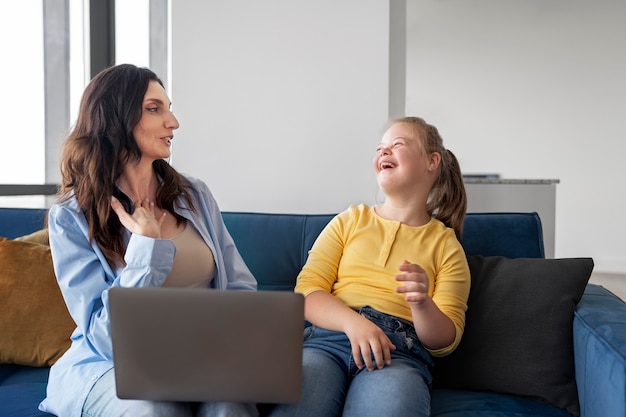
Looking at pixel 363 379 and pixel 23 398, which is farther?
pixel 23 398

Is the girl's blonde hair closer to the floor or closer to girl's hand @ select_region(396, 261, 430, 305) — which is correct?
girl's hand @ select_region(396, 261, 430, 305)

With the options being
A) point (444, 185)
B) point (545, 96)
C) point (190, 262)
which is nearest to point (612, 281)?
point (545, 96)

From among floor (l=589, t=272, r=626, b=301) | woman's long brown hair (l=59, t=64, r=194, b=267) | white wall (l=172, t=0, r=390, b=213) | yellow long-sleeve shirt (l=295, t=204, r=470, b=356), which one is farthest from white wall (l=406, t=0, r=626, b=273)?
woman's long brown hair (l=59, t=64, r=194, b=267)

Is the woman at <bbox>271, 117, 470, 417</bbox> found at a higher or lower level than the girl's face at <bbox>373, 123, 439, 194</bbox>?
lower

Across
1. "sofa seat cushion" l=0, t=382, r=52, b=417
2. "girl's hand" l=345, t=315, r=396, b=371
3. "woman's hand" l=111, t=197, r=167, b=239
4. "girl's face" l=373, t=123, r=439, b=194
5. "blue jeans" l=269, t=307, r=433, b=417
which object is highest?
"girl's face" l=373, t=123, r=439, b=194

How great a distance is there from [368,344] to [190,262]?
1.56 feet

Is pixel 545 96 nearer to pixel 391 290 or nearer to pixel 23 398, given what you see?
pixel 391 290

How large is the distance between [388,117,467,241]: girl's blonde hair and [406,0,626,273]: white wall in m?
5.57

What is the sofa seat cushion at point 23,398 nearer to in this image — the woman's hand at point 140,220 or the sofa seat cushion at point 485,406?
the woman's hand at point 140,220

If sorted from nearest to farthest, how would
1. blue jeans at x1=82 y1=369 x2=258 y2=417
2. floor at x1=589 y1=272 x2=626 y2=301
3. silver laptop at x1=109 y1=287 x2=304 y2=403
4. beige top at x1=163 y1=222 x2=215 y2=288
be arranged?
1. silver laptop at x1=109 y1=287 x2=304 y2=403
2. blue jeans at x1=82 y1=369 x2=258 y2=417
3. beige top at x1=163 y1=222 x2=215 y2=288
4. floor at x1=589 y1=272 x2=626 y2=301

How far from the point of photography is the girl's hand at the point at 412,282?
52.6 inches

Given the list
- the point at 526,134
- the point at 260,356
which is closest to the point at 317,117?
the point at 260,356

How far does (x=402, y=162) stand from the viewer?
179 centimetres

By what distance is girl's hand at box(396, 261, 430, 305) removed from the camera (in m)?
1.33
